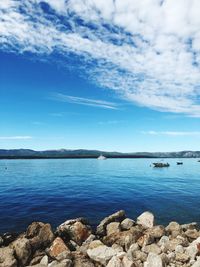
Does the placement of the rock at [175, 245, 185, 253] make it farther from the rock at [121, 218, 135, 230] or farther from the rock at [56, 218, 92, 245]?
the rock at [56, 218, 92, 245]

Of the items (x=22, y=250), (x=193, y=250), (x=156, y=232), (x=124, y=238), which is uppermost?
(x=193, y=250)

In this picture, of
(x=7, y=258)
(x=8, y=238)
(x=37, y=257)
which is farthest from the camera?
(x=8, y=238)

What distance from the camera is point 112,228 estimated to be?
25.5m

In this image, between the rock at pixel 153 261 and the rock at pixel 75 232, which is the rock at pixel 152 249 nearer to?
the rock at pixel 153 261

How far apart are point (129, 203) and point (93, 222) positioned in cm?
1219

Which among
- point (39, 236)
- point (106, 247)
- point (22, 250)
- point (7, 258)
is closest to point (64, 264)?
point (106, 247)

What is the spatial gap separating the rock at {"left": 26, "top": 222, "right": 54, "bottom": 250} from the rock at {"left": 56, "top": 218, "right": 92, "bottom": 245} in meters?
1.70

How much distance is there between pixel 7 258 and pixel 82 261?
4.88m

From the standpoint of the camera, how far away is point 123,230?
84.5 feet

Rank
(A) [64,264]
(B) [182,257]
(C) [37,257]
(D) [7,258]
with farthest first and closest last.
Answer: (C) [37,257] → (D) [7,258] → (B) [182,257] → (A) [64,264]

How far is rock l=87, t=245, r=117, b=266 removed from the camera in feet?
59.4

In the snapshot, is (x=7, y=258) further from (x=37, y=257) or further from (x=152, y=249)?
(x=152, y=249)

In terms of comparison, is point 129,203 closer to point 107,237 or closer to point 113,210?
point 113,210

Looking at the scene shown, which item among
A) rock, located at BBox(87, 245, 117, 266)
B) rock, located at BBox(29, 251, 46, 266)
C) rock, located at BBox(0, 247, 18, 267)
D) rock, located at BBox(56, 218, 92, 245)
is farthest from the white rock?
rock, located at BBox(56, 218, 92, 245)
